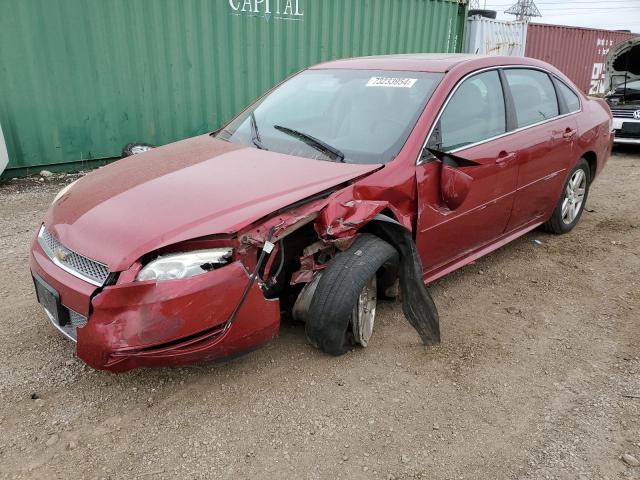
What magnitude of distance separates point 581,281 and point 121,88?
5.98 meters

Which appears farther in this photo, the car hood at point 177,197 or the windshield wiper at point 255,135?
the windshield wiper at point 255,135

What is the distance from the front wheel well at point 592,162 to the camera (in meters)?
4.90

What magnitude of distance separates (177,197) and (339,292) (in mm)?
953

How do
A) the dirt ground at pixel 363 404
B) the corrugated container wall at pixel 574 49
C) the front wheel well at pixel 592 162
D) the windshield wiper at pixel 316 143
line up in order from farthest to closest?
the corrugated container wall at pixel 574 49
the front wheel well at pixel 592 162
the windshield wiper at pixel 316 143
the dirt ground at pixel 363 404

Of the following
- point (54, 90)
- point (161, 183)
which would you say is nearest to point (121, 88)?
point (54, 90)

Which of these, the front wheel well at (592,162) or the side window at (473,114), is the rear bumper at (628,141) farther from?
the side window at (473,114)

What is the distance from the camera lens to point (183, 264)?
2295mm

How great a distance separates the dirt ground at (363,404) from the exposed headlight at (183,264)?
0.70 metres

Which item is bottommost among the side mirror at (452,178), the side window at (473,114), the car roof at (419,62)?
the side mirror at (452,178)

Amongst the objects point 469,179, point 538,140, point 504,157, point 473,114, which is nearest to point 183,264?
point 469,179

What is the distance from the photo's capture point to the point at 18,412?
2459mm

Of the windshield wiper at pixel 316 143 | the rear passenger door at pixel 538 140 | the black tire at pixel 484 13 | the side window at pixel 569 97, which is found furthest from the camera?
the black tire at pixel 484 13

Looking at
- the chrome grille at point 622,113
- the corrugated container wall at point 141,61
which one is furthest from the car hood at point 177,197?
the chrome grille at point 622,113

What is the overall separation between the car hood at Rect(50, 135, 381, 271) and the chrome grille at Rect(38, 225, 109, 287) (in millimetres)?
41
